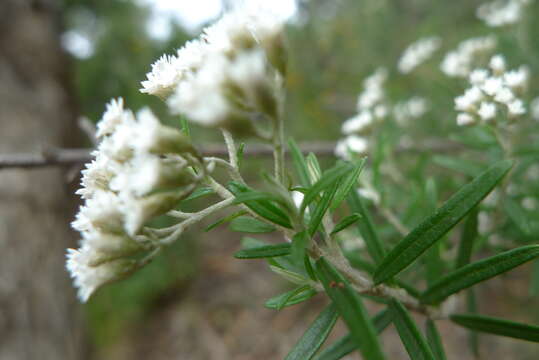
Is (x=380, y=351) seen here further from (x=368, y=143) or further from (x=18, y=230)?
(x=18, y=230)

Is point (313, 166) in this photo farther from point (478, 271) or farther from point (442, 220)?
→ point (478, 271)

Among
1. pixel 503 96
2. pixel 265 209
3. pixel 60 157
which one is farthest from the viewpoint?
pixel 60 157

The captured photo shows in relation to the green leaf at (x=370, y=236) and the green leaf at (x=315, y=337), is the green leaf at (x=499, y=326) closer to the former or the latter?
the green leaf at (x=370, y=236)

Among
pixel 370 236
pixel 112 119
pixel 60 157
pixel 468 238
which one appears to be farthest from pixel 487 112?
pixel 60 157

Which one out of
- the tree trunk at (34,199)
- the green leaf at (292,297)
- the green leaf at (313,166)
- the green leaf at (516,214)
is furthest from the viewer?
the tree trunk at (34,199)

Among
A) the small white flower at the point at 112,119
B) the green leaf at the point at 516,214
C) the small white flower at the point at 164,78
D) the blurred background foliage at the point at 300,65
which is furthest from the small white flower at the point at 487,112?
the blurred background foliage at the point at 300,65

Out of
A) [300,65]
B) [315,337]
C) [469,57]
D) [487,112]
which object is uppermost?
[300,65]
